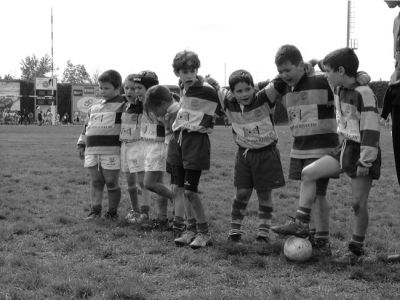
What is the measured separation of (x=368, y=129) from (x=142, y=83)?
3078 mm

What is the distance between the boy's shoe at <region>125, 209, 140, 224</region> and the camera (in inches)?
255

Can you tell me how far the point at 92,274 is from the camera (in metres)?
4.41

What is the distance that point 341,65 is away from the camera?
15.0ft

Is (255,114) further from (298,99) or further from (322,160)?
(322,160)

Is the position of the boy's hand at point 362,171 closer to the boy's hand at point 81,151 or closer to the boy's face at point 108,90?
the boy's face at point 108,90

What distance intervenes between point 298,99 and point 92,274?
7.94 ft

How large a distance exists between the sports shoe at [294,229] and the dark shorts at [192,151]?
45.9 inches

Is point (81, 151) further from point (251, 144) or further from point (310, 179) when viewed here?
point (310, 179)

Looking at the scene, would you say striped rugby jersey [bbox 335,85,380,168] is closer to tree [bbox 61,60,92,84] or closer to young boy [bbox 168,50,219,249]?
young boy [bbox 168,50,219,249]

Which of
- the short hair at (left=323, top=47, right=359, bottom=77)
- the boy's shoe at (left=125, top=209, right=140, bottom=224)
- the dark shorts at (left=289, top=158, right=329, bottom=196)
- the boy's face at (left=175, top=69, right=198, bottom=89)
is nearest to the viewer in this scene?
the short hair at (left=323, top=47, right=359, bottom=77)

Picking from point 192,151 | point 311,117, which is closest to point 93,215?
point 192,151

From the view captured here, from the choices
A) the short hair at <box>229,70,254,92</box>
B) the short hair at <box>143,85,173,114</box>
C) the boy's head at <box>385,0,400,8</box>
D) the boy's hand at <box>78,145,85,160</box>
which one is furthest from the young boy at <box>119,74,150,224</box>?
the boy's head at <box>385,0,400,8</box>

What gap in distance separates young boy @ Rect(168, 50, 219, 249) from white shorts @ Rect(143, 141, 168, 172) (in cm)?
58

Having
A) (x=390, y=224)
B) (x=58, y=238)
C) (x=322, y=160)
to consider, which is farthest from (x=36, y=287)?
(x=390, y=224)
